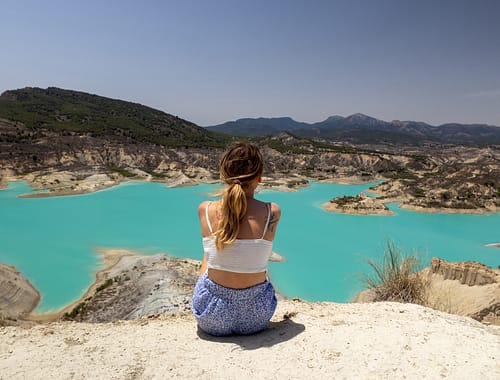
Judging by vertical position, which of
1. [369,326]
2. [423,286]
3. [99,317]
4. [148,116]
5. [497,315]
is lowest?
[99,317]

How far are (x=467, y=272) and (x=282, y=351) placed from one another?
10189 mm

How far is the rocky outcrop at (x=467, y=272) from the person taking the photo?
10.0 m

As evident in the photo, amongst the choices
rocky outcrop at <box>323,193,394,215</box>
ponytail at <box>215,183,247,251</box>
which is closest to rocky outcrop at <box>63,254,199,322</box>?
ponytail at <box>215,183,247,251</box>

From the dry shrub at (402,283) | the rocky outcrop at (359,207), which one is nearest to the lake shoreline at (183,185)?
the rocky outcrop at (359,207)

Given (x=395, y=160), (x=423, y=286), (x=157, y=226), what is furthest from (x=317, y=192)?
(x=423, y=286)

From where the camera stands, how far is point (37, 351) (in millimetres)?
2887

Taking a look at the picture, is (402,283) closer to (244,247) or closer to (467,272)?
(244,247)

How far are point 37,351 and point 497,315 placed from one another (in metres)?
8.75

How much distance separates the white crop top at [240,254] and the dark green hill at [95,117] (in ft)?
214

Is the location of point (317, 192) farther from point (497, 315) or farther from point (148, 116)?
point (148, 116)

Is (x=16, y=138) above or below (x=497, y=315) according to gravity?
above

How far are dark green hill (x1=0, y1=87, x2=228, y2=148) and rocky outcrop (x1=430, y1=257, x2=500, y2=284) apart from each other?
200 feet

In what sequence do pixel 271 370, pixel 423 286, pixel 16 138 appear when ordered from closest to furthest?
pixel 271 370, pixel 423 286, pixel 16 138

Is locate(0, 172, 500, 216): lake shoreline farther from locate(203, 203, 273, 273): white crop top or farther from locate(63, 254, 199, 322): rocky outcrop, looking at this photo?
locate(203, 203, 273, 273): white crop top
